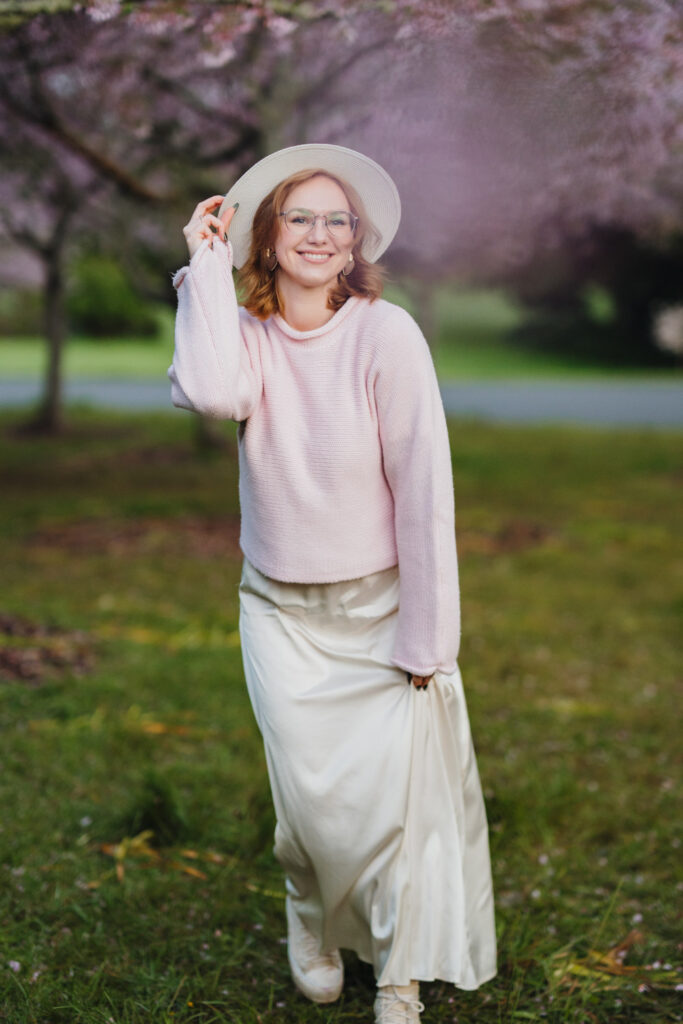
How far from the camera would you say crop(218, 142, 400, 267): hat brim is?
2.20 meters

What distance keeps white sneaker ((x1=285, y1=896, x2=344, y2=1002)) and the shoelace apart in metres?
0.18

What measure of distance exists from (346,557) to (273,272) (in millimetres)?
635

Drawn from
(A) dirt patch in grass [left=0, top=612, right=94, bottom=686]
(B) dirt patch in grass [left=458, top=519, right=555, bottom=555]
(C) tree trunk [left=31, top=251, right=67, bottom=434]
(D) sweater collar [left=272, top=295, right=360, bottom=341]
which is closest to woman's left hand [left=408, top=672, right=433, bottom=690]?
(D) sweater collar [left=272, top=295, right=360, bottom=341]

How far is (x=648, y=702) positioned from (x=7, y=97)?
462cm

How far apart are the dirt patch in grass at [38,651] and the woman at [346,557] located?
8.25ft

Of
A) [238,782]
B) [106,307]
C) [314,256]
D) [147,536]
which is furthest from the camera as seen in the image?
[106,307]

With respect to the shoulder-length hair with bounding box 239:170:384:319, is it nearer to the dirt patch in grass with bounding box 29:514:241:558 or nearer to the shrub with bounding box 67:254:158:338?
the dirt patch in grass with bounding box 29:514:241:558

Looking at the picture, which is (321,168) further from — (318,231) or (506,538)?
(506,538)

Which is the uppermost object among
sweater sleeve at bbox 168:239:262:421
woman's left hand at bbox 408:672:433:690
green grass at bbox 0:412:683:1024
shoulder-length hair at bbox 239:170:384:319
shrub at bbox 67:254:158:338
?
shrub at bbox 67:254:158:338

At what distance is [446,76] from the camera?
12.7 ft

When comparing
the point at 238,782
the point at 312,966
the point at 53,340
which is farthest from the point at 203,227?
the point at 53,340

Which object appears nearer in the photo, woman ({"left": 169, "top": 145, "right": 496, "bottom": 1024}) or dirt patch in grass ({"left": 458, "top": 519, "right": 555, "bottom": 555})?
woman ({"left": 169, "top": 145, "right": 496, "bottom": 1024})

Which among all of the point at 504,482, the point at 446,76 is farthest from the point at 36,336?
the point at 446,76

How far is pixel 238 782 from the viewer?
369 centimetres
